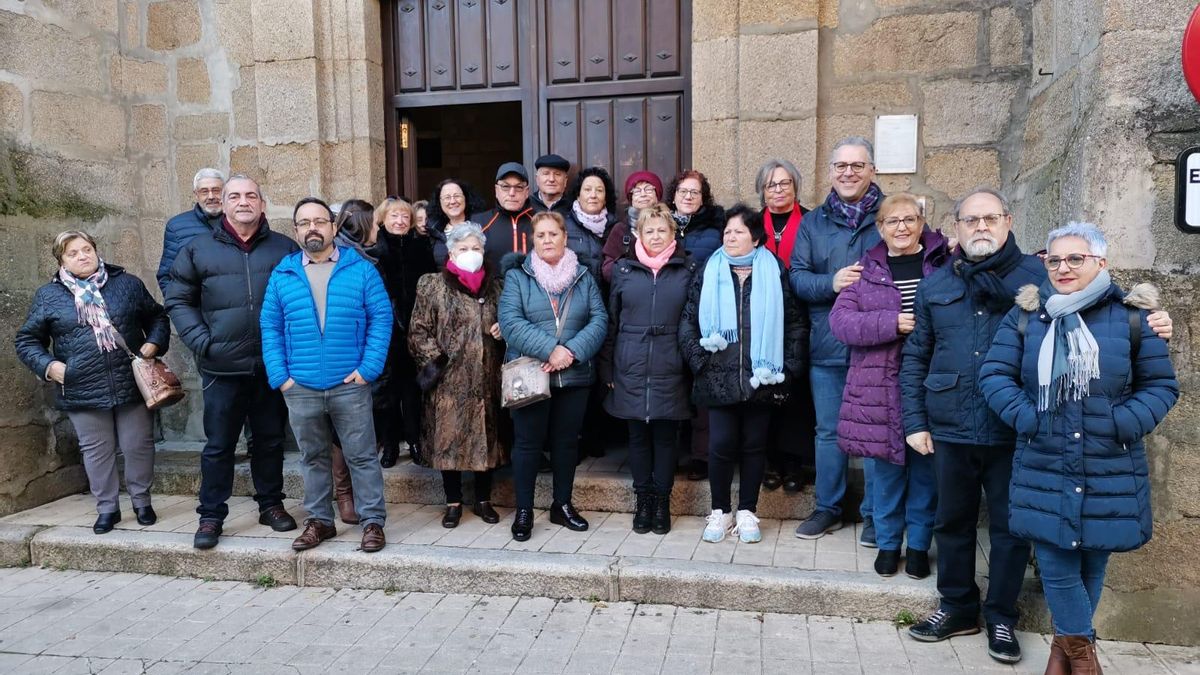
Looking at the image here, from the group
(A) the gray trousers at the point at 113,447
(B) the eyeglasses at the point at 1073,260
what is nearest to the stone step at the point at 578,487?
(A) the gray trousers at the point at 113,447

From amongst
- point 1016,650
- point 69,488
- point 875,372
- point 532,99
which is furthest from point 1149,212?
point 69,488

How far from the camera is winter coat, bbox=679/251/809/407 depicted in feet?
12.6

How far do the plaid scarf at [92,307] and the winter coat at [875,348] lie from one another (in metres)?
3.66

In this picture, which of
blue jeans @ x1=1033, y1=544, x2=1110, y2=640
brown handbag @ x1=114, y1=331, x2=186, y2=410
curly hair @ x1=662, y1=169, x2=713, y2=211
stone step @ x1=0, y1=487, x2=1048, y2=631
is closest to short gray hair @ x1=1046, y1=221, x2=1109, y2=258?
blue jeans @ x1=1033, y1=544, x2=1110, y2=640

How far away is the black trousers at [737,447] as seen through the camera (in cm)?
395

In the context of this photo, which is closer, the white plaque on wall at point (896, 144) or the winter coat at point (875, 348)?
the winter coat at point (875, 348)

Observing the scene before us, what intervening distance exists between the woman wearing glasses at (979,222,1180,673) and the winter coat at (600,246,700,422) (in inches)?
59.7

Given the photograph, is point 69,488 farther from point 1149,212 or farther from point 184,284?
point 1149,212

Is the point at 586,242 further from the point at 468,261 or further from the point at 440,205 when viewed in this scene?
the point at 440,205

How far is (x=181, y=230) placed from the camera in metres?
4.66

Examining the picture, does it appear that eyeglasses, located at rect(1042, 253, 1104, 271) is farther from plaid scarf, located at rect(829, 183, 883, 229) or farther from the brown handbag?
the brown handbag

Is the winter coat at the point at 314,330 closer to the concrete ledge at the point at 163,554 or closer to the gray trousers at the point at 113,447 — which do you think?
the concrete ledge at the point at 163,554

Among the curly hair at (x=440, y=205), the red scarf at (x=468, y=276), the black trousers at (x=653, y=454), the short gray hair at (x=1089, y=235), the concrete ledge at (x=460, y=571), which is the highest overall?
the curly hair at (x=440, y=205)

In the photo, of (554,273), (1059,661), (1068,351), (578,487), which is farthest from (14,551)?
(1068,351)
